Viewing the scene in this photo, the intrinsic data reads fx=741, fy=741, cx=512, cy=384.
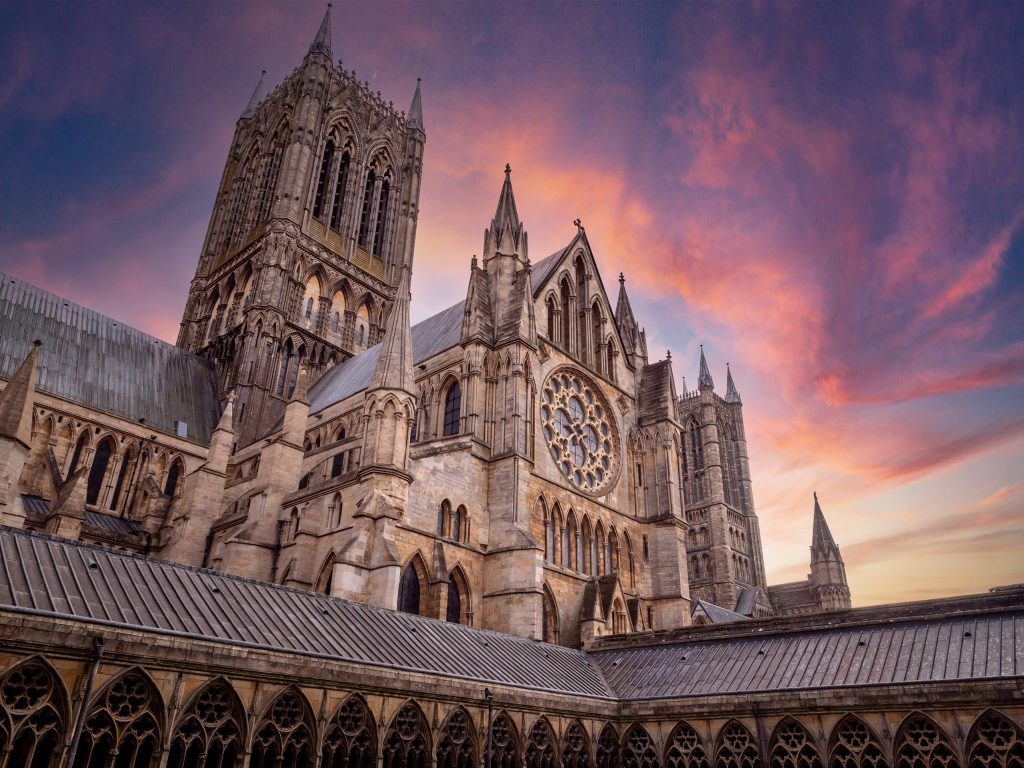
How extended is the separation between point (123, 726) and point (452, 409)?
21490 millimetres

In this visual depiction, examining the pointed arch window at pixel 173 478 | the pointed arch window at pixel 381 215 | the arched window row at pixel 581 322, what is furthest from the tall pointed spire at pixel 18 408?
the pointed arch window at pixel 381 215

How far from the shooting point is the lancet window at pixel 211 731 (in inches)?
479

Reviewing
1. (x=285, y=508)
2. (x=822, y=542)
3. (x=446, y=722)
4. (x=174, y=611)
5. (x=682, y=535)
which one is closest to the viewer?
(x=174, y=611)

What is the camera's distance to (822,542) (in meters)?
79.2

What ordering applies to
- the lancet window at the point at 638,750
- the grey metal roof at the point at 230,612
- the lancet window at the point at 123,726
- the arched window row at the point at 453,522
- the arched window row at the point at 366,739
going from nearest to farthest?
the arched window row at the point at 366,739
the lancet window at the point at 123,726
the grey metal roof at the point at 230,612
the lancet window at the point at 638,750
the arched window row at the point at 453,522

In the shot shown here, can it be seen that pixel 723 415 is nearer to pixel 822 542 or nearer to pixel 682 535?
pixel 822 542

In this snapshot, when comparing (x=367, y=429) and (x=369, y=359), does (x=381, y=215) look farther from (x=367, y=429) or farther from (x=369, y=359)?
(x=367, y=429)

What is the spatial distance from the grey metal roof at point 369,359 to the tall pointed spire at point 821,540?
181ft

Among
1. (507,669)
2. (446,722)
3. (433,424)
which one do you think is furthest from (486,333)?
(446,722)

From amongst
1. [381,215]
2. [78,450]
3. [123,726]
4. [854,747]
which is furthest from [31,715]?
[381,215]

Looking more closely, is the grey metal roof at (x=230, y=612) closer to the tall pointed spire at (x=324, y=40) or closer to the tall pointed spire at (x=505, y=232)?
the tall pointed spire at (x=505, y=232)

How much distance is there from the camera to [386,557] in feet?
73.1

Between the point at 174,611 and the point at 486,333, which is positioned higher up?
the point at 486,333

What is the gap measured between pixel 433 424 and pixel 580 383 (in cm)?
760
